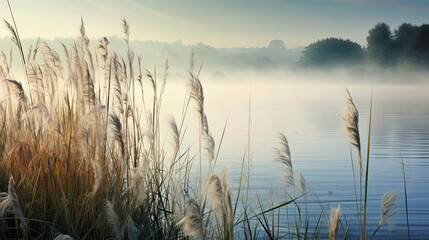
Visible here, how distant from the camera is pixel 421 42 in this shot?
173ft

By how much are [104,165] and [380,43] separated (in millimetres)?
55124

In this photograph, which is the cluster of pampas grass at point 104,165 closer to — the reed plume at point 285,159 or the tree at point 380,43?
the reed plume at point 285,159

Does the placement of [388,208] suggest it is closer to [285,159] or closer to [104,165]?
[285,159]

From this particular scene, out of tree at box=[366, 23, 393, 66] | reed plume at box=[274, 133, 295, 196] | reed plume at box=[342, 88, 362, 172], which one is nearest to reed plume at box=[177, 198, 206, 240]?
reed plume at box=[274, 133, 295, 196]

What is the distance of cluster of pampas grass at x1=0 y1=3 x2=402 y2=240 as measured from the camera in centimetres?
292

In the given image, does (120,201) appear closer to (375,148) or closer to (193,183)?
(193,183)

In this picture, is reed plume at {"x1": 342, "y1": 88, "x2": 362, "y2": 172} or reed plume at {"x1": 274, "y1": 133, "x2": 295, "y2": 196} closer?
reed plume at {"x1": 342, "y1": 88, "x2": 362, "y2": 172}

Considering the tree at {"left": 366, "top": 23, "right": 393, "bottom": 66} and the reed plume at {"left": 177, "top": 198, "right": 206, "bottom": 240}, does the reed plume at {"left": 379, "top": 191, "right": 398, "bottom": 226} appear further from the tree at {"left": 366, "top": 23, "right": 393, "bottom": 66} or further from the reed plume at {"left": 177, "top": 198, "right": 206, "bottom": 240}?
the tree at {"left": 366, "top": 23, "right": 393, "bottom": 66}

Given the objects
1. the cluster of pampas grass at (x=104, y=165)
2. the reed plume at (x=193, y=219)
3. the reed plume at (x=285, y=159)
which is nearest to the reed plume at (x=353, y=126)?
the cluster of pampas grass at (x=104, y=165)

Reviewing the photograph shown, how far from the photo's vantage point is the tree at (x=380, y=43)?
53.1 metres

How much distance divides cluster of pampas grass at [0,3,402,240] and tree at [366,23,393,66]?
52.6 metres

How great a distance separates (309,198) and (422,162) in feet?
25.4

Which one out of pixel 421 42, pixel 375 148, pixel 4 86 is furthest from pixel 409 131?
pixel 421 42

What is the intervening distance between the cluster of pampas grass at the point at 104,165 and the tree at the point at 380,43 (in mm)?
52623
